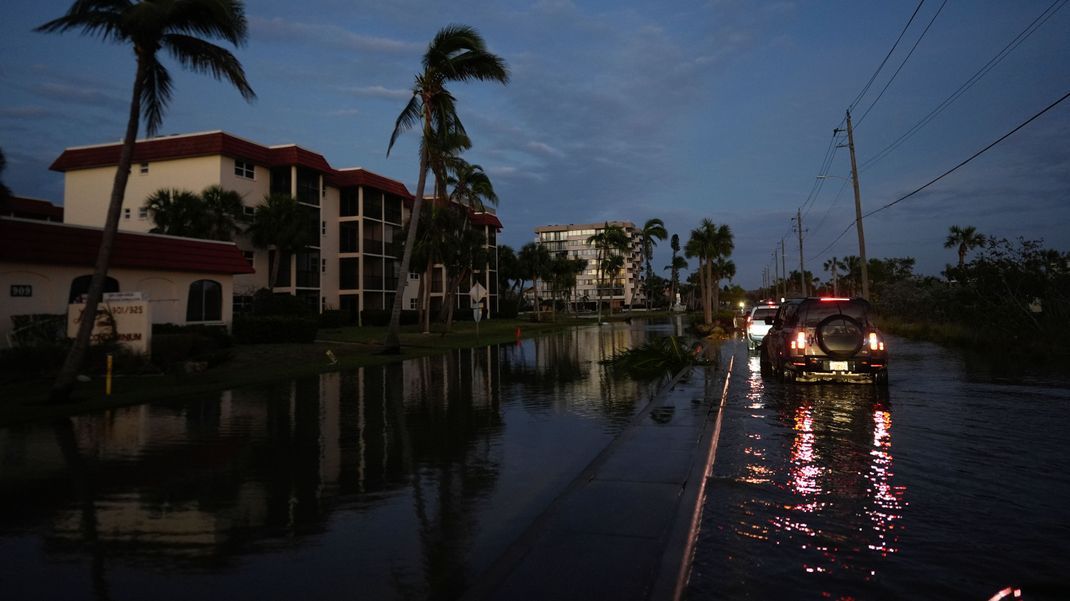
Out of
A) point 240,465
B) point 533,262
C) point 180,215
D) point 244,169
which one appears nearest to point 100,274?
point 240,465

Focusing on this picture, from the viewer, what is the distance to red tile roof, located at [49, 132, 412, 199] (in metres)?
40.9

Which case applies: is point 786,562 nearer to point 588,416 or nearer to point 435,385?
point 588,416

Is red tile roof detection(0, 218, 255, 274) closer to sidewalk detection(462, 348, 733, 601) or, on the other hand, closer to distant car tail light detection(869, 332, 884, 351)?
sidewalk detection(462, 348, 733, 601)

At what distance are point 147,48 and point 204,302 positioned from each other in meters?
15.5

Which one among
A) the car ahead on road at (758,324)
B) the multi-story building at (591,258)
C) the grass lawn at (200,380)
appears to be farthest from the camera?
the multi-story building at (591,258)

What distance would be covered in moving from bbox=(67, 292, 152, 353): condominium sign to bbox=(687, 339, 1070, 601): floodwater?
1536cm

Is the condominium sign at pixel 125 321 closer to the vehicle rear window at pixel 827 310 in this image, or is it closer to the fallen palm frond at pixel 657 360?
the fallen palm frond at pixel 657 360

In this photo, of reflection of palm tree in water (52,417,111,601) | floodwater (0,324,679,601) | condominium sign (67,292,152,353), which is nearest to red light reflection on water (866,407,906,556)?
floodwater (0,324,679,601)

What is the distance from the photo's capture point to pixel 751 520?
5.43 metres

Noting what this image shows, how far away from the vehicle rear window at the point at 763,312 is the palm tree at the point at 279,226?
90.2 ft

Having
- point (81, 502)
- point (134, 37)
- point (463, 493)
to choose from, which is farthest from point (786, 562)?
point (134, 37)

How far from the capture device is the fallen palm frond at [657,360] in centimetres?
1827

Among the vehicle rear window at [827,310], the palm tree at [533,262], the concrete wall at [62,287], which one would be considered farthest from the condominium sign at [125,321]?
the palm tree at [533,262]

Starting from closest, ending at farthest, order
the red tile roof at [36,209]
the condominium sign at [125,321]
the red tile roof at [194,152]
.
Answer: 1. the condominium sign at [125,321]
2. the red tile roof at [194,152]
3. the red tile roof at [36,209]
